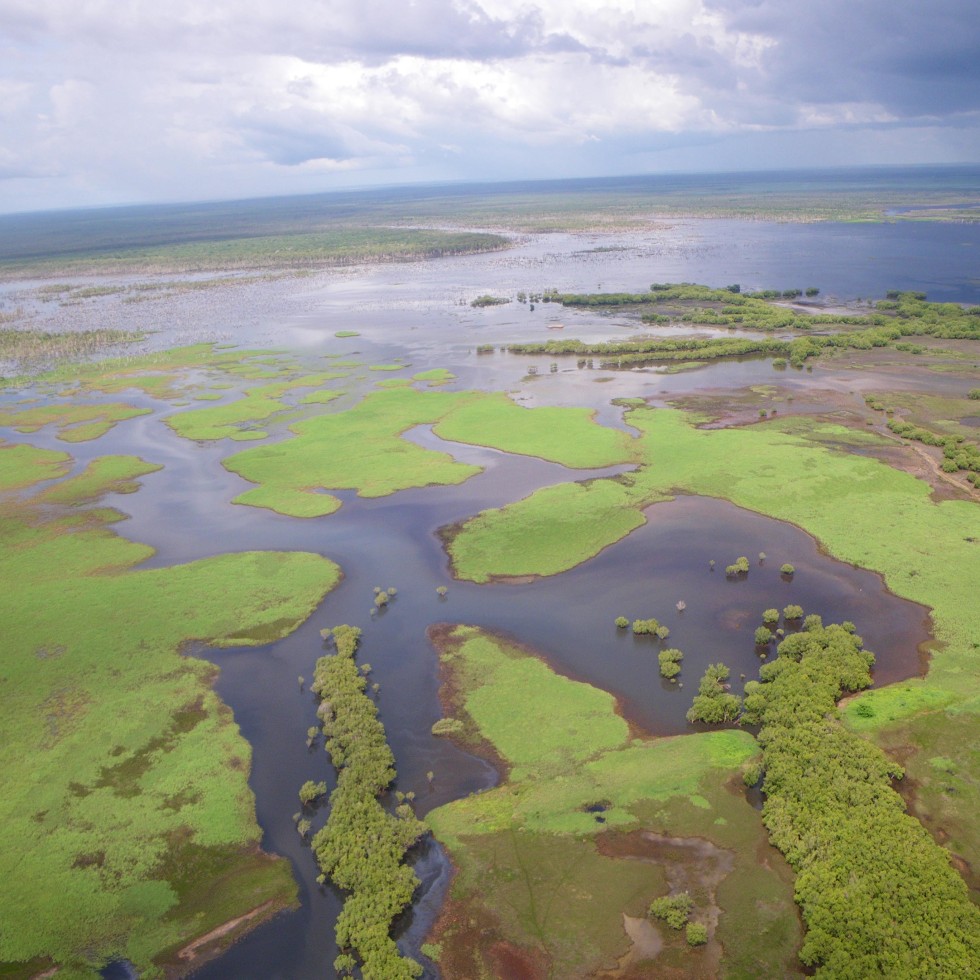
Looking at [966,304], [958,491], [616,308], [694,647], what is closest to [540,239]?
[616,308]

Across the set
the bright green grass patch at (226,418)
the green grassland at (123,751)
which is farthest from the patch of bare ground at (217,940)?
the bright green grass patch at (226,418)

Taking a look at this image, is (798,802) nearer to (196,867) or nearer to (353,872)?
(353,872)

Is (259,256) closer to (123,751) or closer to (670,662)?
(123,751)

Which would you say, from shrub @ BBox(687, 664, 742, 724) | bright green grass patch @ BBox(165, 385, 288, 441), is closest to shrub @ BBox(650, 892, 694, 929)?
shrub @ BBox(687, 664, 742, 724)

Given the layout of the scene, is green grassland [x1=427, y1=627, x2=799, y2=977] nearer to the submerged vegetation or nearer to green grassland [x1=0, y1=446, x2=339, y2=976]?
the submerged vegetation

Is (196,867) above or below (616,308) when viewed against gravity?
below

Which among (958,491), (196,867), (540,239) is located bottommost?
(196,867)

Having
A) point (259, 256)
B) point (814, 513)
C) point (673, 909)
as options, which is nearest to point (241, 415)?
point (814, 513)
